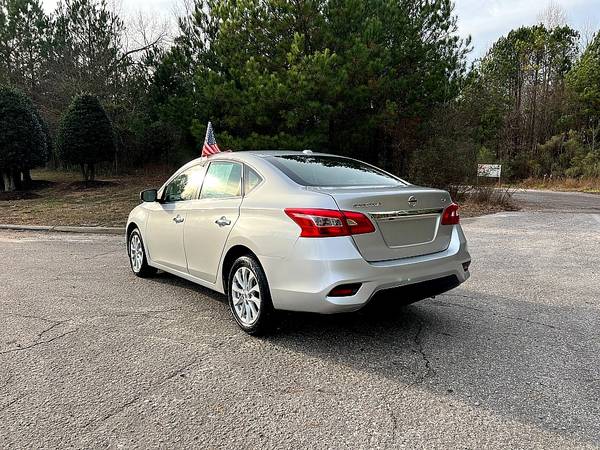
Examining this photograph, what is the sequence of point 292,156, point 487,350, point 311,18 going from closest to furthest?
1. point 487,350
2. point 292,156
3. point 311,18

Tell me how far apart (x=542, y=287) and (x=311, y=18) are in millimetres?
13306

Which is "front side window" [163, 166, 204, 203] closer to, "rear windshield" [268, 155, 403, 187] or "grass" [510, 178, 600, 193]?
"rear windshield" [268, 155, 403, 187]

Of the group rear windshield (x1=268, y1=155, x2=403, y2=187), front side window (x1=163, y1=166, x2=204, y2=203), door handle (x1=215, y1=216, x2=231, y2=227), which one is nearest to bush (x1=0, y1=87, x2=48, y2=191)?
front side window (x1=163, y1=166, x2=204, y2=203)

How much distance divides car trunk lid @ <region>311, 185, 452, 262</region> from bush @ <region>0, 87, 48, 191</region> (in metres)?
18.8

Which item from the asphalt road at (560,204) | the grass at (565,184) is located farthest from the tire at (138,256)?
the grass at (565,184)

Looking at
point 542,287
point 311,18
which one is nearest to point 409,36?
point 311,18

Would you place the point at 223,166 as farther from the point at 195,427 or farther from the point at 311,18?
the point at 311,18

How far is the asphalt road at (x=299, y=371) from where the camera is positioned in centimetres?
256

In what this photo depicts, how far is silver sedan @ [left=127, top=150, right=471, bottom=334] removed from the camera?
3.46m

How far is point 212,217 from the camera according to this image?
14.6 ft

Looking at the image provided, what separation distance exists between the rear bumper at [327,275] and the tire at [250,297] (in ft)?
0.38

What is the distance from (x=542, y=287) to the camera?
5.71 meters

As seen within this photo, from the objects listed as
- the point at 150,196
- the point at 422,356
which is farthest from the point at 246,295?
the point at 150,196

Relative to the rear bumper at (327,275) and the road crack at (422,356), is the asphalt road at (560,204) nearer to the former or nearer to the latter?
the road crack at (422,356)
